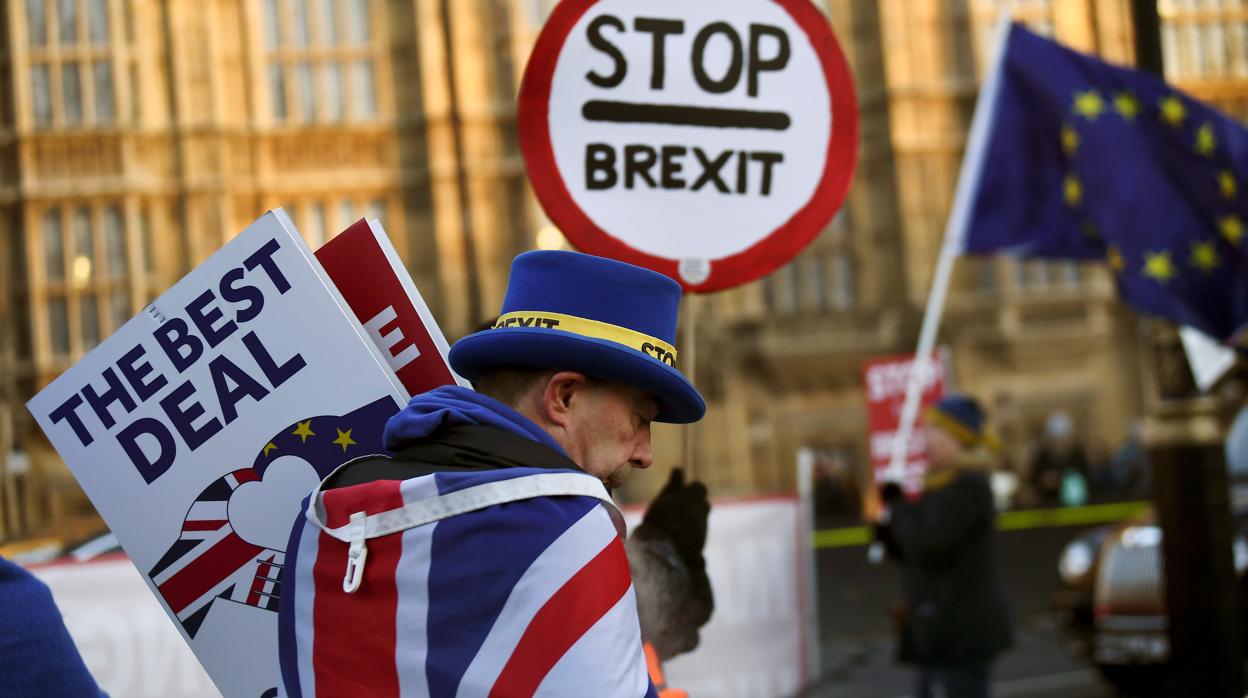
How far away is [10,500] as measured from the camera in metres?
18.2

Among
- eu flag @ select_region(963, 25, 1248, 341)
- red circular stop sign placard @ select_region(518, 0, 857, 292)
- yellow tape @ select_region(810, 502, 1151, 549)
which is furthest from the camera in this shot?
yellow tape @ select_region(810, 502, 1151, 549)

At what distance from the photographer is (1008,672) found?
9711 millimetres

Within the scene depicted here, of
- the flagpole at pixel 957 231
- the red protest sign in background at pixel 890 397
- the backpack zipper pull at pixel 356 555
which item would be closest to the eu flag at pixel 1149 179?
the flagpole at pixel 957 231

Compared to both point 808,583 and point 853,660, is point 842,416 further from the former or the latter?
point 808,583

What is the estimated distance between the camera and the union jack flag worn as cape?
153cm

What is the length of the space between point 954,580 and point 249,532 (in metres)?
3.86

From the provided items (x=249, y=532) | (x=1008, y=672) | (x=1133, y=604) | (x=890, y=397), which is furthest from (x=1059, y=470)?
(x=249, y=532)

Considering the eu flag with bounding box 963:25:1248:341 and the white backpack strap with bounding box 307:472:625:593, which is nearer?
the white backpack strap with bounding box 307:472:625:593

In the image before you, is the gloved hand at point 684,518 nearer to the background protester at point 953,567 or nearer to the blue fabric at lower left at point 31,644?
the blue fabric at lower left at point 31,644

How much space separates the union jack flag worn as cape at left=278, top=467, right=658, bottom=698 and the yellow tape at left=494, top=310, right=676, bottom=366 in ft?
0.53

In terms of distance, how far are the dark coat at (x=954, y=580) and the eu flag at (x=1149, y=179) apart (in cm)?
93

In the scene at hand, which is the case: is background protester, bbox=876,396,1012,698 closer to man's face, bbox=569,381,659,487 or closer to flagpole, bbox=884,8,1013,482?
flagpole, bbox=884,8,1013,482

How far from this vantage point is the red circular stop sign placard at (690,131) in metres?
2.76

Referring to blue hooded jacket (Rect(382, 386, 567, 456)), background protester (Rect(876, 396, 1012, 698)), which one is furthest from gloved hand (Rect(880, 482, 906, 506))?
blue hooded jacket (Rect(382, 386, 567, 456))
